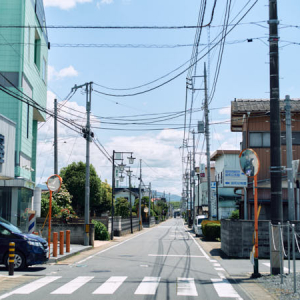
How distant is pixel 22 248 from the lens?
1435cm

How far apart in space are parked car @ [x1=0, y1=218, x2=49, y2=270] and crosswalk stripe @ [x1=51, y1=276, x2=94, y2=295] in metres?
2.48

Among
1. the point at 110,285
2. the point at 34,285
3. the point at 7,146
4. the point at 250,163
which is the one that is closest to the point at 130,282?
the point at 110,285

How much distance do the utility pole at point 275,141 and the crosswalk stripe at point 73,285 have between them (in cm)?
545

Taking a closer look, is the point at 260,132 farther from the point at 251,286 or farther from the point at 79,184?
the point at 79,184

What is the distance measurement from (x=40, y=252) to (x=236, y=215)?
123 ft

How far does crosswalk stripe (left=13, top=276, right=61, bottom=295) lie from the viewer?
1033 cm

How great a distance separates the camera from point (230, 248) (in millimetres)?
19422

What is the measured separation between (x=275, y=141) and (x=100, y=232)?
22702mm

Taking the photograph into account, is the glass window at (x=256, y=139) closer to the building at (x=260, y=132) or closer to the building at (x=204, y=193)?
the building at (x=260, y=132)

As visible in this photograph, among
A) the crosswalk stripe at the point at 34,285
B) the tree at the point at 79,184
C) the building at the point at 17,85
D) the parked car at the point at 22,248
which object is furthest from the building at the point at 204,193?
the crosswalk stripe at the point at 34,285

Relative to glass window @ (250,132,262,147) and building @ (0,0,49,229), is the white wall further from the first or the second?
glass window @ (250,132,262,147)

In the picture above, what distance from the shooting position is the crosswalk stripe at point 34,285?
1033cm

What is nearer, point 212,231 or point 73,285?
point 73,285

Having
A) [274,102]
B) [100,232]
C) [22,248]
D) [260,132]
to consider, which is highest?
[260,132]
